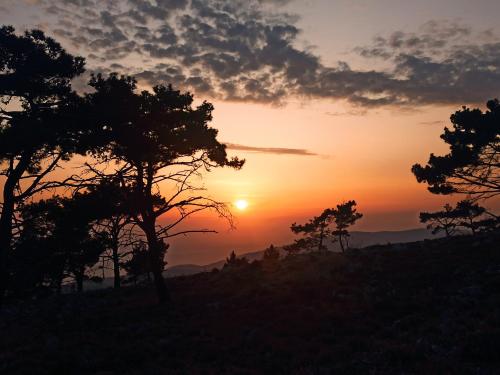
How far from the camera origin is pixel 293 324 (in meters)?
14.7

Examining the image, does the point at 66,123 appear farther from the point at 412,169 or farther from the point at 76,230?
the point at 412,169

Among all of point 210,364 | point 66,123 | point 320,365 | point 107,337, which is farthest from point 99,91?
point 320,365

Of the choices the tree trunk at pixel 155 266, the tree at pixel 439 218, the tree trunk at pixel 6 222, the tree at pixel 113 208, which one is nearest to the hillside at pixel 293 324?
the tree trunk at pixel 155 266

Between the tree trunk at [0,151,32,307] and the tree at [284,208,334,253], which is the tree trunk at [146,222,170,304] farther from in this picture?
the tree at [284,208,334,253]

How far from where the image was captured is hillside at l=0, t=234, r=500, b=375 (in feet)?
34.9

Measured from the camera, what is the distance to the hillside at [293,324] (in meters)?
10.7

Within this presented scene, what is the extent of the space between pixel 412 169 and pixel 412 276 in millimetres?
11548

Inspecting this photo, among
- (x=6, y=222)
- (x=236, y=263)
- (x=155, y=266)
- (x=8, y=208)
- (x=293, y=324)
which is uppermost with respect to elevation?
(x=8, y=208)

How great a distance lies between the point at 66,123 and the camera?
16.8 meters

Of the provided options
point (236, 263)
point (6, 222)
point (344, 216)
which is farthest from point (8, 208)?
point (344, 216)

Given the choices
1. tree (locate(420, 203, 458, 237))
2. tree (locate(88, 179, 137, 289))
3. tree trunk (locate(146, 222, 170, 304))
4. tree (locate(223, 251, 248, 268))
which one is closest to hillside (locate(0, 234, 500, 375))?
tree trunk (locate(146, 222, 170, 304))

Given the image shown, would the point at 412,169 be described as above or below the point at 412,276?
above

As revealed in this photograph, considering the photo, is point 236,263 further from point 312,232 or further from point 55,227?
point 312,232

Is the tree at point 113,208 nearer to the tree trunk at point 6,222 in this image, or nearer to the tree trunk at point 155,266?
the tree trunk at point 155,266
